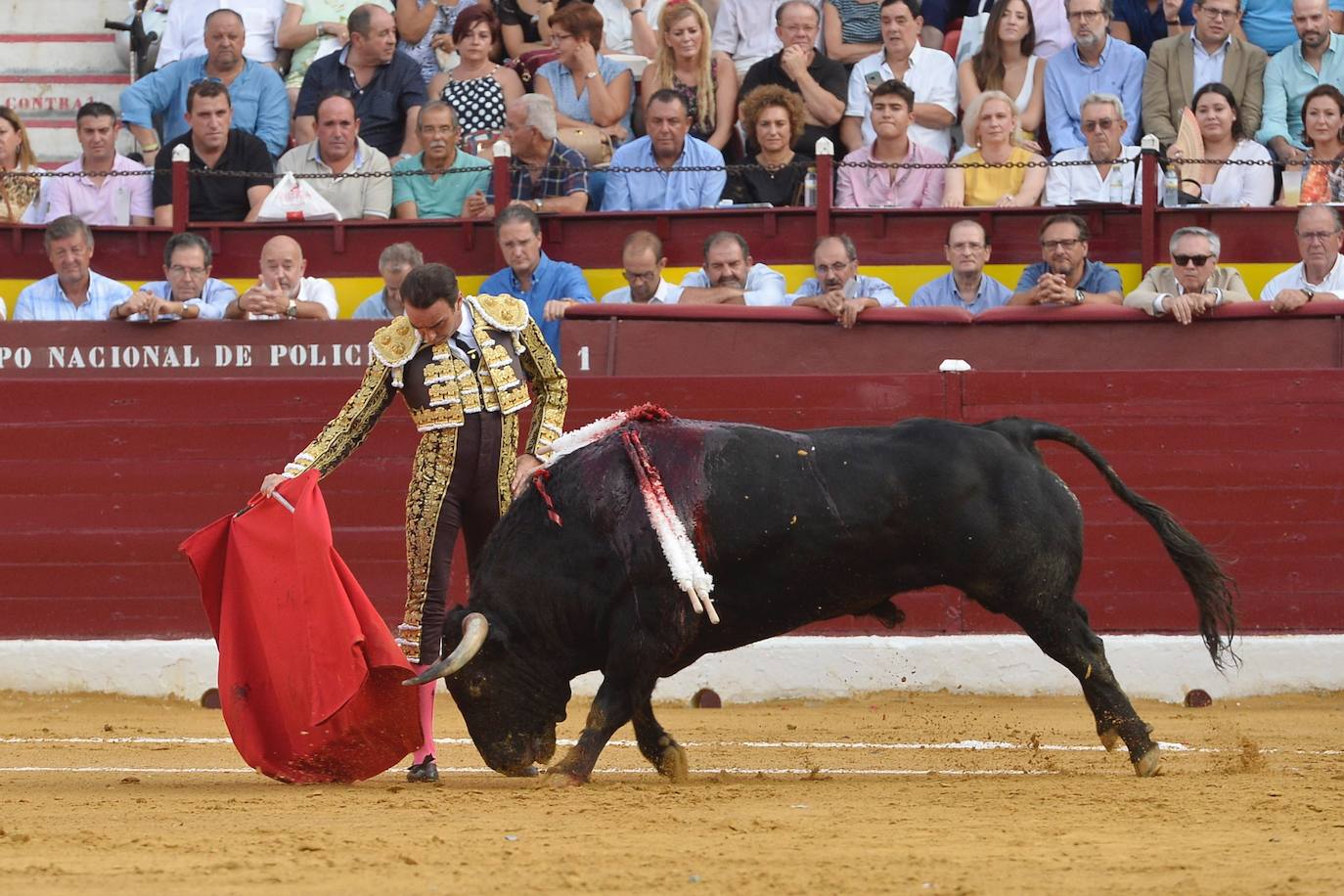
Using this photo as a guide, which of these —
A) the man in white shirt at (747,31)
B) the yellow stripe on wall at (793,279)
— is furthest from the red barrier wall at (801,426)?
the man in white shirt at (747,31)

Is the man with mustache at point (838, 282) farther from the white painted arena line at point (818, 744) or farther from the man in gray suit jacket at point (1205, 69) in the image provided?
the white painted arena line at point (818, 744)

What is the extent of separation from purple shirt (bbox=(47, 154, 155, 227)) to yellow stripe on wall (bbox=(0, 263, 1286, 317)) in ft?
1.67

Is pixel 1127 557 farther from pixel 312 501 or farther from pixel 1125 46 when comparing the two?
pixel 312 501

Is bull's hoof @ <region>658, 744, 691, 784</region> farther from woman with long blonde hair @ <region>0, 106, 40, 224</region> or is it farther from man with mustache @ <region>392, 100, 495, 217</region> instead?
woman with long blonde hair @ <region>0, 106, 40, 224</region>

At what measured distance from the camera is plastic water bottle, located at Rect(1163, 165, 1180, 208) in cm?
812

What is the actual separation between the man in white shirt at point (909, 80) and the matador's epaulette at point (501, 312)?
144 inches

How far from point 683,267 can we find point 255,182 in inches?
77.8

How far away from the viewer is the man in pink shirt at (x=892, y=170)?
27.4 feet

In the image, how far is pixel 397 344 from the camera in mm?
5422

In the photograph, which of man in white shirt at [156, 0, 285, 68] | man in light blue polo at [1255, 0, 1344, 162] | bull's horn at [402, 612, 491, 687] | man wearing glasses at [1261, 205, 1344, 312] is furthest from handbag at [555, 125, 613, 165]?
bull's horn at [402, 612, 491, 687]

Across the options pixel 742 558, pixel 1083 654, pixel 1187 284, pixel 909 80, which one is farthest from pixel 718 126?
pixel 1083 654

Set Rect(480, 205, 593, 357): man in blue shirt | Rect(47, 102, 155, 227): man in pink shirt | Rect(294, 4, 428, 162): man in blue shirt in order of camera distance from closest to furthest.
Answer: Rect(480, 205, 593, 357): man in blue shirt → Rect(47, 102, 155, 227): man in pink shirt → Rect(294, 4, 428, 162): man in blue shirt

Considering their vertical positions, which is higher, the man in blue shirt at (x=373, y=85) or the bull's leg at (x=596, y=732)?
the man in blue shirt at (x=373, y=85)

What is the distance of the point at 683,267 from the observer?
844 centimetres
